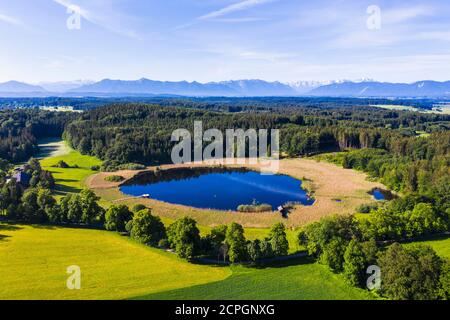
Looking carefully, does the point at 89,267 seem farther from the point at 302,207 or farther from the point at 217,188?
the point at 217,188

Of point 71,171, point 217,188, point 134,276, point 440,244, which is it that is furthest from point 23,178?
point 440,244

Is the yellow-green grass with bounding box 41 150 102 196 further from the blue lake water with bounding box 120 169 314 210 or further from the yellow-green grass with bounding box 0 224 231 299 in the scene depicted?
the yellow-green grass with bounding box 0 224 231 299

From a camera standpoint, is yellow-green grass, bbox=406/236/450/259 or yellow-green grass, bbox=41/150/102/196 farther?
yellow-green grass, bbox=41/150/102/196

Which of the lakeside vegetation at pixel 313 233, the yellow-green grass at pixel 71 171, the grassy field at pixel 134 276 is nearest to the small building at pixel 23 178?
the lakeside vegetation at pixel 313 233

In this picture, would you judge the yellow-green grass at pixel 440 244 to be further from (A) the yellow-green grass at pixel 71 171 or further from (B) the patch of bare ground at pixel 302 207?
(A) the yellow-green grass at pixel 71 171

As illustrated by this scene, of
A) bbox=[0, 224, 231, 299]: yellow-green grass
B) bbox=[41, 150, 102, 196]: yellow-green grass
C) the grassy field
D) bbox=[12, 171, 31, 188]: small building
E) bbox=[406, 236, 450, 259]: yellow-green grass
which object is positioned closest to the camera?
the grassy field

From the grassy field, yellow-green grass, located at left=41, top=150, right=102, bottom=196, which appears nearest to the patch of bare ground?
yellow-green grass, located at left=41, top=150, right=102, bottom=196
